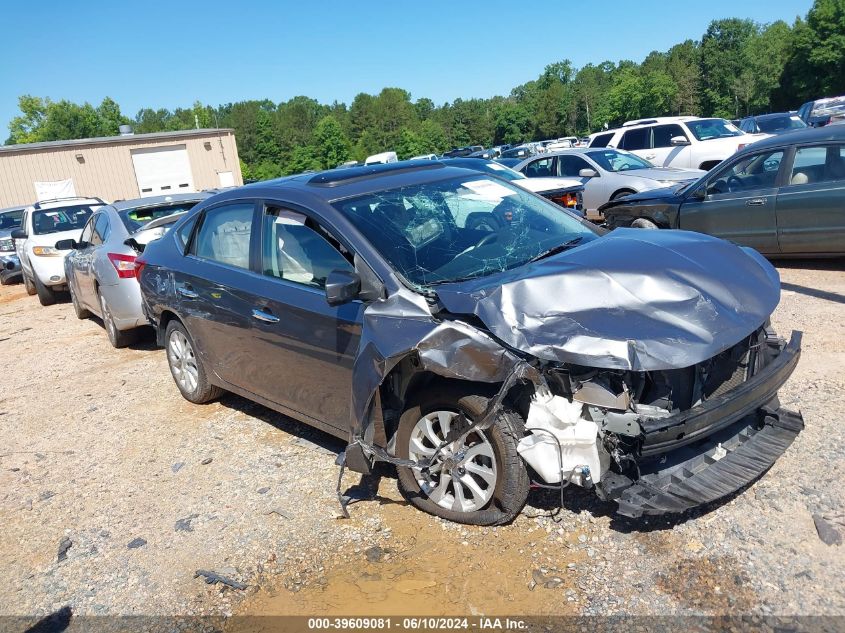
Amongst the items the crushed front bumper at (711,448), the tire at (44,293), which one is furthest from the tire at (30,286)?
the crushed front bumper at (711,448)

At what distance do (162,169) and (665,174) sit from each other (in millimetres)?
30266

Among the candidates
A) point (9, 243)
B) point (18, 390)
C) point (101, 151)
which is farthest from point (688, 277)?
point (101, 151)

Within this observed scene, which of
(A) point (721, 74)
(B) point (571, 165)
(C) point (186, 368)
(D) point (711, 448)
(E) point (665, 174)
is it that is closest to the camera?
(D) point (711, 448)

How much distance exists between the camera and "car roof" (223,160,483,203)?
4.32 meters

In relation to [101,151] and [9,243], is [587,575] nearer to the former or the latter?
[9,243]

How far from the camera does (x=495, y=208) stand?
454cm

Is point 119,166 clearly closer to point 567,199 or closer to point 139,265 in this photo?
point 567,199

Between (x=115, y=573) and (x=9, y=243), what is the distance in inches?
623

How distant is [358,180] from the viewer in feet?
14.7

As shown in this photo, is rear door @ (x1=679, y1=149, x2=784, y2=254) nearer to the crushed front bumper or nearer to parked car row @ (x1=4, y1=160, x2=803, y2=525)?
parked car row @ (x1=4, y1=160, x2=803, y2=525)

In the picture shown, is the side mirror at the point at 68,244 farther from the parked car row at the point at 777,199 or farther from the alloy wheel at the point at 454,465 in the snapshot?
the parked car row at the point at 777,199

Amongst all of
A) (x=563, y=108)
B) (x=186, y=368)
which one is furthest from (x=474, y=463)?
(x=563, y=108)

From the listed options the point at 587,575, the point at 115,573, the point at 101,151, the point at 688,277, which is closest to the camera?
the point at 587,575

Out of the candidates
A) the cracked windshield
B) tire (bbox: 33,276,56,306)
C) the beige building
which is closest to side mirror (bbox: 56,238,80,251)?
Result: tire (bbox: 33,276,56,306)
